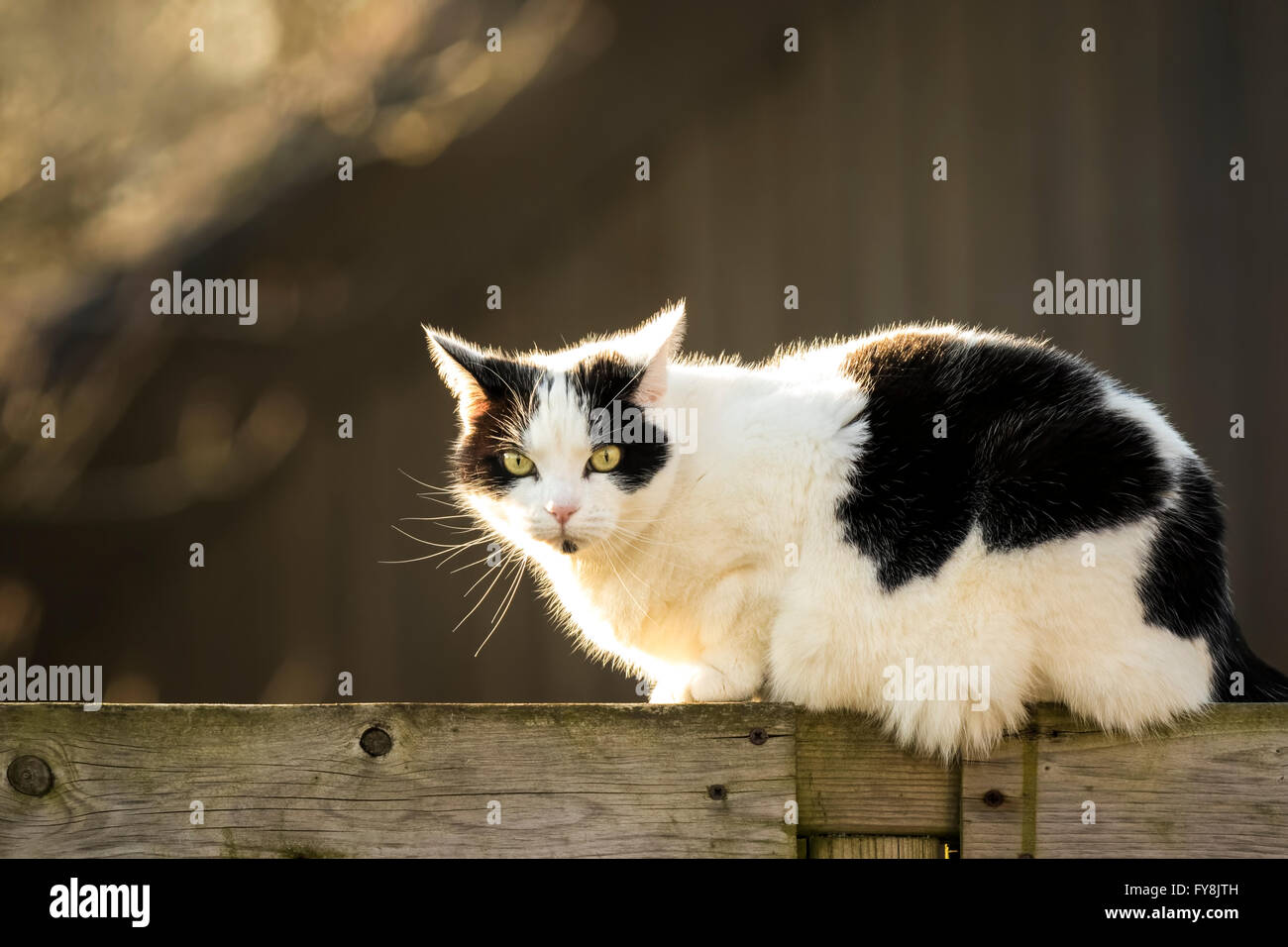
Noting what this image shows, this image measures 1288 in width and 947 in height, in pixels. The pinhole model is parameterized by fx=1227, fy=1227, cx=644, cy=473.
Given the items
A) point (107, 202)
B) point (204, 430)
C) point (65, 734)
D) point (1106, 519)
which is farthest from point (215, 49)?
point (1106, 519)

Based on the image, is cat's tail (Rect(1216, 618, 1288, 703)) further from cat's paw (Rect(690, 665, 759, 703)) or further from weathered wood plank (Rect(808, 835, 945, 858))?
cat's paw (Rect(690, 665, 759, 703))

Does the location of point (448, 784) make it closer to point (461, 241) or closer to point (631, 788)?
point (631, 788)

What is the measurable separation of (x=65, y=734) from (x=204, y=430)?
3177 mm

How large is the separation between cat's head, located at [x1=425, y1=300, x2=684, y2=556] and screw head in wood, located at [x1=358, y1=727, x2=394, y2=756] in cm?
60

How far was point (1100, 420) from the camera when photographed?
8.44ft

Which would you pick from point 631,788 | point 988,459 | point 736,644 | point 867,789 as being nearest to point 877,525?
point 988,459

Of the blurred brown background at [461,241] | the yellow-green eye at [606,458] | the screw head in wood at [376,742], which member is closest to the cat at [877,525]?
the yellow-green eye at [606,458]

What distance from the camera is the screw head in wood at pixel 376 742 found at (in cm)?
235

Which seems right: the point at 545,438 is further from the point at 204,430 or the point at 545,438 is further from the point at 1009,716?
the point at 204,430

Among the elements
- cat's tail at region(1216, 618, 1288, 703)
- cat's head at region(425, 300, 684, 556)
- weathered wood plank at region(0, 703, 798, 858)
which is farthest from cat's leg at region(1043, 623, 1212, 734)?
cat's head at region(425, 300, 684, 556)

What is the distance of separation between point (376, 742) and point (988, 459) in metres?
1.37

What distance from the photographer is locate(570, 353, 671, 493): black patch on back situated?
2.78 m

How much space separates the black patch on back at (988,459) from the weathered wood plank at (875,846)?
51cm

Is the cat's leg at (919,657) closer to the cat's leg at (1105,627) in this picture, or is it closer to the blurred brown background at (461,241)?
the cat's leg at (1105,627)
